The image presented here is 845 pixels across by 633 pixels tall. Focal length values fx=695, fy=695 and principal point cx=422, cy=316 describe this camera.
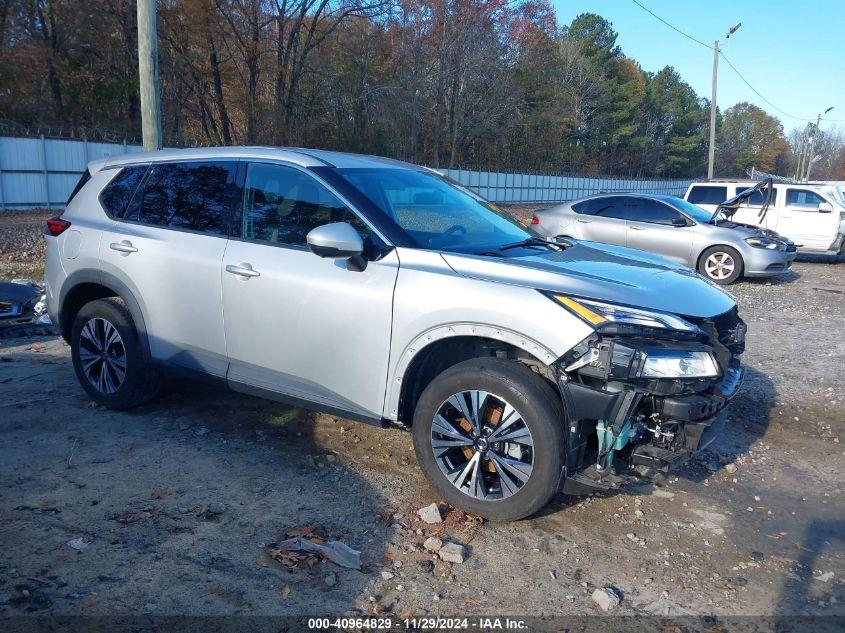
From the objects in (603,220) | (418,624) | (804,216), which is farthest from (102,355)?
(804,216)

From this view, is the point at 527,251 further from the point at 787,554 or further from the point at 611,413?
the point at 787,554

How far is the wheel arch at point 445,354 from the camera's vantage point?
351 cm

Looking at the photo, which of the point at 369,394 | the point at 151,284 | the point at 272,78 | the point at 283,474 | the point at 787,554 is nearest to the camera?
the point at 787,554

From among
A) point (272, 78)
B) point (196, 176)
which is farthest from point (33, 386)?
point (272, 78)

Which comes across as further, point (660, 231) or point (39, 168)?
point (39, 168)

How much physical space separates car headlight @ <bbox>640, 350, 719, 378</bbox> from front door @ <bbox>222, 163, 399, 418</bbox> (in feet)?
4.56

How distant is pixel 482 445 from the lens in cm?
365

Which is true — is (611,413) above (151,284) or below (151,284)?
below

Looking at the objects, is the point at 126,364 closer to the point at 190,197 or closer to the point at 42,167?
the point at 190,197

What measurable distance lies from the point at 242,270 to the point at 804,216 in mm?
15624

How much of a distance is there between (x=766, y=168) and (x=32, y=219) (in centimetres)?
10491

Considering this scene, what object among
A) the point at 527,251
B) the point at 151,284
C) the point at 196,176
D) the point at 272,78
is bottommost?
the point at 151,284

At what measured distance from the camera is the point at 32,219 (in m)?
18.0

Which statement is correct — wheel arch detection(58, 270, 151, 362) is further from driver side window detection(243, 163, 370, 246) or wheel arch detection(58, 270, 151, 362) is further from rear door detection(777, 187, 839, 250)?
rear door detection(777, 187, 839, 250)
